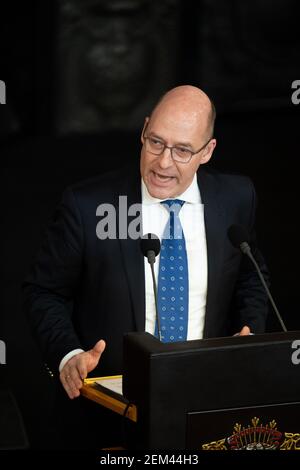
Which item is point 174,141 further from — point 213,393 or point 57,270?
point 213,393

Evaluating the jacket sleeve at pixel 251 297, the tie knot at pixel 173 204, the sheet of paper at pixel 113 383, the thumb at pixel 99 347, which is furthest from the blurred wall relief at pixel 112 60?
the thumb at pixel 99 347

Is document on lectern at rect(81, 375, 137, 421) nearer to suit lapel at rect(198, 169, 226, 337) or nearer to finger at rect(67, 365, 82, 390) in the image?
finger at rect(67, 365, 82, 390)

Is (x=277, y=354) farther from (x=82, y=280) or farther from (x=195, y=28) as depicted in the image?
(x=195, y=28)

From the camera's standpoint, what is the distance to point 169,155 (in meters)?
2.88

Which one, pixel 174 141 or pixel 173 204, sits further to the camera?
pixel 173 204

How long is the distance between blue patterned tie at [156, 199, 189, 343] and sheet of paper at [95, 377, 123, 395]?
44cm

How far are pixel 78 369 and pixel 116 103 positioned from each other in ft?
7.37

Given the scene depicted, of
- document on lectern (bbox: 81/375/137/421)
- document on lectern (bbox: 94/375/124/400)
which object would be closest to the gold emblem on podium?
document on lectern (bbox: 81/375/137/421)

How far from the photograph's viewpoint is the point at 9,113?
14.3 ft

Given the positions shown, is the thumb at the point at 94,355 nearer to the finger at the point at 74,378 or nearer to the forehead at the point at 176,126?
the finger at the point at 74,378

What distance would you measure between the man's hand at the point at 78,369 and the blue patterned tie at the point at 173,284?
51 cm

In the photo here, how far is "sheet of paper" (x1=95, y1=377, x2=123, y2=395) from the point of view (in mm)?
2354

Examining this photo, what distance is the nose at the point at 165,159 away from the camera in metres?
2.86

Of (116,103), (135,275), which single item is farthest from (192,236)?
(116,103)
